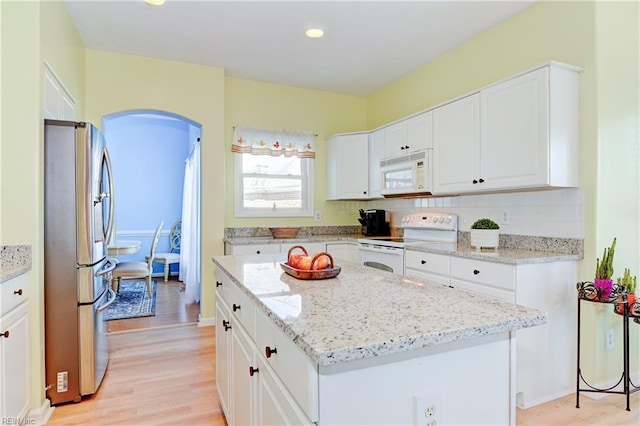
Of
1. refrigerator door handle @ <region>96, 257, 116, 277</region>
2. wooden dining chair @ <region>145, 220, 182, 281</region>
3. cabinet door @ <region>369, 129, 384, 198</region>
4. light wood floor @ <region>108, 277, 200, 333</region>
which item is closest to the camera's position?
refrigerator door handle @ <region>96, 257, 116, 277</region>

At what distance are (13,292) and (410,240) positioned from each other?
9.91 ft

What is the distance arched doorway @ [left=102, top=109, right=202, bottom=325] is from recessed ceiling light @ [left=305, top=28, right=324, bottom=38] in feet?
12.0

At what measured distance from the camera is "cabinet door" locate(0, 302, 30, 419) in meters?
1.74

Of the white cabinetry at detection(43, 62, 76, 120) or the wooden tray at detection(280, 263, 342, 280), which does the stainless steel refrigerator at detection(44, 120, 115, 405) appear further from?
the wooden tray at detection(280, 263, 342, 280)

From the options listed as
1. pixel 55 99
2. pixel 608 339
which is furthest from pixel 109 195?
pixel 608 339

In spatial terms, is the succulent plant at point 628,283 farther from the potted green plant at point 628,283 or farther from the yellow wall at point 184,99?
the yellow wall at point 184,99

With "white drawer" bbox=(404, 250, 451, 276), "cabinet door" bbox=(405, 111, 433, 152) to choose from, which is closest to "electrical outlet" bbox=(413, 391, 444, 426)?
"white drawer" bbox=(404, 250, 451, 276)

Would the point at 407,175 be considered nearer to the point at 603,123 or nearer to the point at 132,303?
the point at 603,123

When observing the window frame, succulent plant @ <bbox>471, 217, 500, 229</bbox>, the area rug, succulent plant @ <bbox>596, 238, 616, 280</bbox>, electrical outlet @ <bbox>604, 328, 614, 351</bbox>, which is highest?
the window frame

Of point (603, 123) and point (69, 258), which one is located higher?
point (603, 123)

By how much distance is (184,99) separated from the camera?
3836mm

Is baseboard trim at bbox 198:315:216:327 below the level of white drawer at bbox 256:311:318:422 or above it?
below

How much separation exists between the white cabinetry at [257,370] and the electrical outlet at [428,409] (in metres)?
0.28

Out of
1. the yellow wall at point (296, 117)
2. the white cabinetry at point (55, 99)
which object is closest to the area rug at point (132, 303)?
the yellow wall at point (296, 117)
